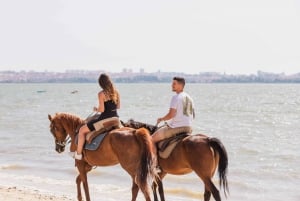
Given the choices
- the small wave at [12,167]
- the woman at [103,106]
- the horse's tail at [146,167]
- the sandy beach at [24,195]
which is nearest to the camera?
the horse's tail at [146,167]

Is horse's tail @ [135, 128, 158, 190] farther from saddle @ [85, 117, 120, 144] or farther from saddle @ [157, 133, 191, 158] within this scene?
saddle @ [85, 117, 120, 144]

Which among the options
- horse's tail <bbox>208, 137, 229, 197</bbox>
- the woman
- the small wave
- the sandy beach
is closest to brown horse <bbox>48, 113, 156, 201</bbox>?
the woman

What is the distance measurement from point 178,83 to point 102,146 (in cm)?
198

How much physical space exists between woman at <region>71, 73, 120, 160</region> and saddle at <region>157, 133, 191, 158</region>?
1.15m

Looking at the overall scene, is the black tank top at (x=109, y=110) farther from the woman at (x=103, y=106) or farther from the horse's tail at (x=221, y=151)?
the horse's tail at (x=221, y=151)

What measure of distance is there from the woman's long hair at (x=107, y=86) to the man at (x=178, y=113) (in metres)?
1.01

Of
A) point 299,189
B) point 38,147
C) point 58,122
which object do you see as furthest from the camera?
point 38,147

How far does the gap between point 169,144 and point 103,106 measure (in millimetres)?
1502

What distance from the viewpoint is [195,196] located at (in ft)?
51.0

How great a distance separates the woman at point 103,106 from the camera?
10.9 metres

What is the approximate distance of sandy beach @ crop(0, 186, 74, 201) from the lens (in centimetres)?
1302

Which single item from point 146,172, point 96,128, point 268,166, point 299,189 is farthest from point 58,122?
point 268,166

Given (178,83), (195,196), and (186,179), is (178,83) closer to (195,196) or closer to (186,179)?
(195,196)

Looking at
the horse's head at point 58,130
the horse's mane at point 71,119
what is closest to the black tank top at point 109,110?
the horse's mane at point 71,119
